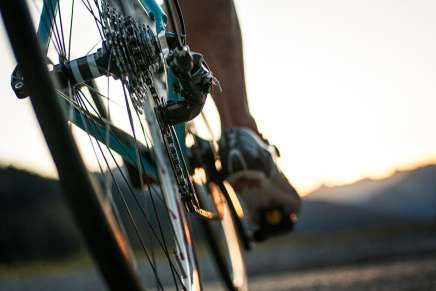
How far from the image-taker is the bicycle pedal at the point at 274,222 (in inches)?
117

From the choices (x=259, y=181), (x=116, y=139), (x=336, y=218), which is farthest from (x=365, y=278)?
(x=336, y=218)

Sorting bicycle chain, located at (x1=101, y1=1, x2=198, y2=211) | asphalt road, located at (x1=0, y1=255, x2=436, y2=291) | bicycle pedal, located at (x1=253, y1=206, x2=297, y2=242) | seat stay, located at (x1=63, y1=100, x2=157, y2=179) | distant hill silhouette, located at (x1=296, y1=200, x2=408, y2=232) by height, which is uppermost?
bicycle chain, located at (x1=101, y1=1, x2=198, y2=211)

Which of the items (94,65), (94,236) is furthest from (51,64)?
(94,236)

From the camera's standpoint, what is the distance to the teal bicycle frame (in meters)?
1.95

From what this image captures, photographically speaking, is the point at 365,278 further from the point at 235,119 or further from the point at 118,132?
the point at 118,132

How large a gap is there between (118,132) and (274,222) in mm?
1042

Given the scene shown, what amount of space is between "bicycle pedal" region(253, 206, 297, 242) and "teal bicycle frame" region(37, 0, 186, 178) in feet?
2.64

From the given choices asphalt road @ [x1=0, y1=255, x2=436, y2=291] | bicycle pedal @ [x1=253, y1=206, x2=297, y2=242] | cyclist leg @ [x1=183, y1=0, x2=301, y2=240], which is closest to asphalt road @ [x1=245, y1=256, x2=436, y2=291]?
asphalt road @ [x1=0, y1=255, x2=436, y2=291]

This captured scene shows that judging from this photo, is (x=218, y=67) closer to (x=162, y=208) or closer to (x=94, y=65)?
(x=162, y=208)

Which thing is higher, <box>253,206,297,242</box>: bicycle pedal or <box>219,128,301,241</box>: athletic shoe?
<box>219,128,301,241</box>: athletic shoe

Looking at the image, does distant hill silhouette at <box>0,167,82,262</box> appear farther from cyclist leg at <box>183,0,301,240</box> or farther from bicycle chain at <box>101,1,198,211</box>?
bicycle chain at <box>101,1,198,211</box>

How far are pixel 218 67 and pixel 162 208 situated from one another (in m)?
0.79

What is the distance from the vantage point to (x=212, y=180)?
112 inches

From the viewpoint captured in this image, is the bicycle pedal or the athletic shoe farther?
the bicycle pedal
